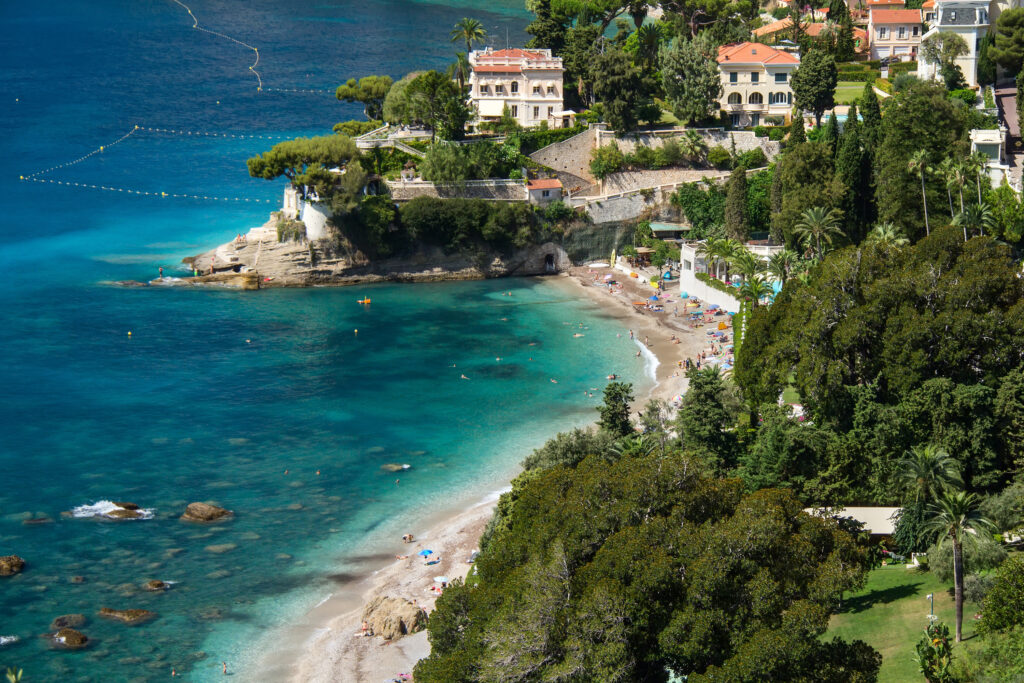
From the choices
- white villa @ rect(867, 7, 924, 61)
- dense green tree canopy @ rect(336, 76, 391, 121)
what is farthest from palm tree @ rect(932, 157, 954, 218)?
dense green tree canopy @ rect(336, 76, 391, 121)

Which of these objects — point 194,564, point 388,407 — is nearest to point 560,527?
point 194,564

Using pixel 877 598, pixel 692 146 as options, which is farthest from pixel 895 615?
pixel 692 146

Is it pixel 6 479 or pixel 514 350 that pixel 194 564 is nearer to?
pixel 6 479

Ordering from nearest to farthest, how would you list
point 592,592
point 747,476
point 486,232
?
point 592,592 → point 747,476 → point 486,232

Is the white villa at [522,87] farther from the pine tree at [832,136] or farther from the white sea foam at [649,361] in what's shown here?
the white sea foam at [649,361]

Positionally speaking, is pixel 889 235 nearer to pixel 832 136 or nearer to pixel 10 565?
pixel 832 136

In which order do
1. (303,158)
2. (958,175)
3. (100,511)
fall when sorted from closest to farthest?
(100,511), (958,175), (303,158)

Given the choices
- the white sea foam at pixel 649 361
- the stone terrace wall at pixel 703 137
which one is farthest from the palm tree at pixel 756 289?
the stone terrace wall at pixel 703 137

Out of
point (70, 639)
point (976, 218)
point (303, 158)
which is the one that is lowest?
point (70, 639)
